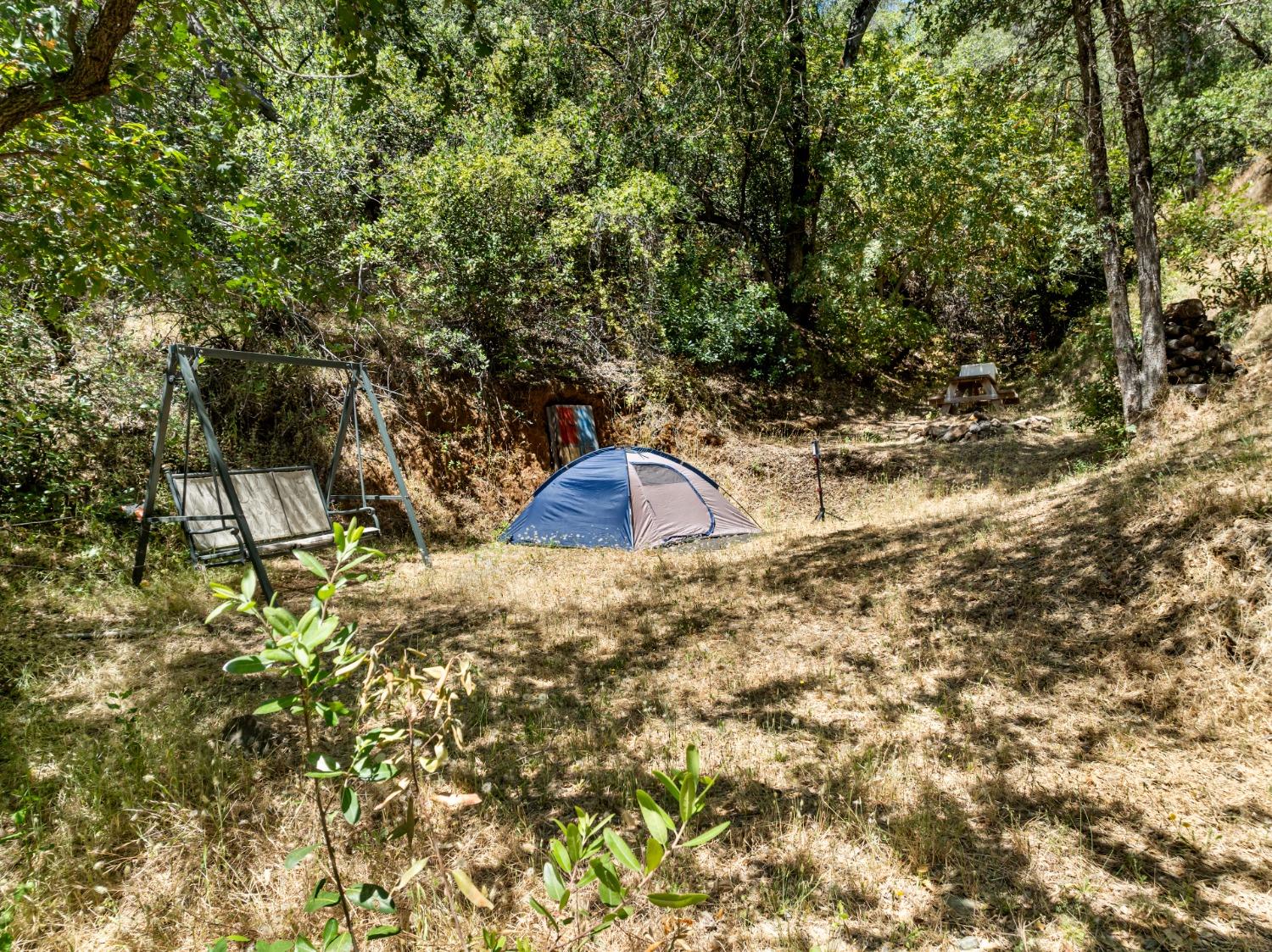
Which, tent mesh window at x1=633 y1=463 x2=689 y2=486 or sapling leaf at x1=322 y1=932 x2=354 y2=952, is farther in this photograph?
tent mesh window at x1=633 y1=463 x2=689 y2=486

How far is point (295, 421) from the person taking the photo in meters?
9.31

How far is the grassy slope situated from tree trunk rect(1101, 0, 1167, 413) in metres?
1.00

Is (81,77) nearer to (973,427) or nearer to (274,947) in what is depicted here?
(274,947)

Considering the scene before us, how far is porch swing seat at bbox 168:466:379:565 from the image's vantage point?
247 inches

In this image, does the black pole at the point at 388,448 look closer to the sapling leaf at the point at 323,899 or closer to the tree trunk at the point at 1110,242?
the sapling leaf at the point at 323,899

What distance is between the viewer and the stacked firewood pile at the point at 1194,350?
8.43 metres

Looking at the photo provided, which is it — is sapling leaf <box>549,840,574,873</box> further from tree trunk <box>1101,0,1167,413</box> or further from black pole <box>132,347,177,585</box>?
tree trunk <box>1101,0,1167,413</box>

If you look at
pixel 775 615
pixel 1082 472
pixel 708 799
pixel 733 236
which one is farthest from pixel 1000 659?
pixel 733 236

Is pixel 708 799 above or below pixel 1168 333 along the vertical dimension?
below

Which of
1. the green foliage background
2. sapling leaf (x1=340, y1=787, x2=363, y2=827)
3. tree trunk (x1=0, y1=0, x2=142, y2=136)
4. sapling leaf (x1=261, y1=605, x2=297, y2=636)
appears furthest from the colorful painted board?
sapling leaf (x1=261, y1=605, x2=297, y2=636)

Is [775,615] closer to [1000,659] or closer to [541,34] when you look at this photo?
[1000,659]

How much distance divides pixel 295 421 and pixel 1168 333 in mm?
11867

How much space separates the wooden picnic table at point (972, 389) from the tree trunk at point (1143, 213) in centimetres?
661

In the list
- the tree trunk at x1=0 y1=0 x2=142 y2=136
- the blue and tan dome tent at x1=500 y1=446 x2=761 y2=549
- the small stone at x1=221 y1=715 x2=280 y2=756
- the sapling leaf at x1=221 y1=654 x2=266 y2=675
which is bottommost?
the small stone at x1=221 y1=715 x2=280 y2=756
